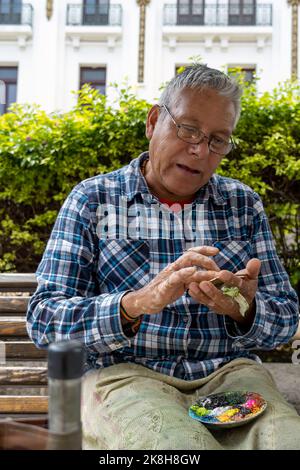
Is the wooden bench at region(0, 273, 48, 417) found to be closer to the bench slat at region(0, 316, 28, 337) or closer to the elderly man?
the bench slat at region(0, 316, 28, 337)

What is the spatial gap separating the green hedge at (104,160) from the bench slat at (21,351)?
68.4 inches

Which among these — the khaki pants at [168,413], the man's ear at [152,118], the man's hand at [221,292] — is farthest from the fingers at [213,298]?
the man's ear at [152,118]

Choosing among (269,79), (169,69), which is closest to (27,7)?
(169,69)

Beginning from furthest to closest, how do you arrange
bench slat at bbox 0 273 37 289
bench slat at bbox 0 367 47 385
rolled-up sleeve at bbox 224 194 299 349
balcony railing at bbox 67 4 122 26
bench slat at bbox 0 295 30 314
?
balcony railing at bbox 67 4 122 26
bench slat at bbox 0 273 37 289
bench slat at bbox 0 295 30 314
bench slat at bbox 0 367 47 385
rolled-up sleeve at bbox 224 194 299 349

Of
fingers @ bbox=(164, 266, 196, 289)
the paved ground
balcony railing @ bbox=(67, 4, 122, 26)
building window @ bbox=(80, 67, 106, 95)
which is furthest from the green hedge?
balcony railing @ bbox=(67, 4, 122, 26)

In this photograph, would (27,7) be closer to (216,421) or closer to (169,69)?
(169,69)

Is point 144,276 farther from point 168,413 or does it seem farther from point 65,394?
point 65,394

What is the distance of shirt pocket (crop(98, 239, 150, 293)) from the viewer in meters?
1.75

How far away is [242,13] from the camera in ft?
59.7

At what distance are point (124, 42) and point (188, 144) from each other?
54.8 feet

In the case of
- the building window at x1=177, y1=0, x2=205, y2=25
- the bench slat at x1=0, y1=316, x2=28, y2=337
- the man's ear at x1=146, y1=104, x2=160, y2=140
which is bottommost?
the bench slat at x1=0, y1=316, x2=28, y2=337

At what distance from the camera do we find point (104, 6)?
18.2m

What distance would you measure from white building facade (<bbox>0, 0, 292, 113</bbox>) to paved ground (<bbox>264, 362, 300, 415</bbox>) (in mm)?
14885

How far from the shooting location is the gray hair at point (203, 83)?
1.78 m
